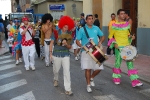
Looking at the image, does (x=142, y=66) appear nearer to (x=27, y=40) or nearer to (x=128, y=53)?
(x=128, y=53)

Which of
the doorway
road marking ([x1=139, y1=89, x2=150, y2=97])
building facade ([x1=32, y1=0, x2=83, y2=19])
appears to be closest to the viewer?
road marking ([x1=139, y1=89, x2=150, y2=97])

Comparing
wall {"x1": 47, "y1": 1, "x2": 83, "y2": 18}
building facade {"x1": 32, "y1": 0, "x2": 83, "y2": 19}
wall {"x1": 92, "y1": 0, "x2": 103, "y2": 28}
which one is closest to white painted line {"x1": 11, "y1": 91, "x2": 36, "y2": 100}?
wall {"x1": 92, "y1": 0, "x2": 103, "y2": 28}

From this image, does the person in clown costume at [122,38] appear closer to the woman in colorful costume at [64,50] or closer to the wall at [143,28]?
the woman in colorful costume at [64,50]

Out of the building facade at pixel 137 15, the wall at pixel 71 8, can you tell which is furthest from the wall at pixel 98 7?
the wall at pixel 71 8

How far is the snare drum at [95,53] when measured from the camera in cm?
661

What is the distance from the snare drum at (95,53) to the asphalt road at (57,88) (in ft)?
2.69

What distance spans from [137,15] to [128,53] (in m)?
→ 6.96

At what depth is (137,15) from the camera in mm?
13867

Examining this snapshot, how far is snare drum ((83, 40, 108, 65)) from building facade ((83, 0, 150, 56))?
21.6ft

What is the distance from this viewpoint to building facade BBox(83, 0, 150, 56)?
1293cm

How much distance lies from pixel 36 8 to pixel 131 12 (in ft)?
99.0

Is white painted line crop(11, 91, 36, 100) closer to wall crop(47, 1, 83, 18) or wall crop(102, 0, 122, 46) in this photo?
wall crop(102, 0, 122, 46)

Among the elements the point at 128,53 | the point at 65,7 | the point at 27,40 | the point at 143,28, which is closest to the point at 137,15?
the point at 143,28

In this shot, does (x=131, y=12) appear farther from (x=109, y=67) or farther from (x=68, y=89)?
(x=68, y=89)
